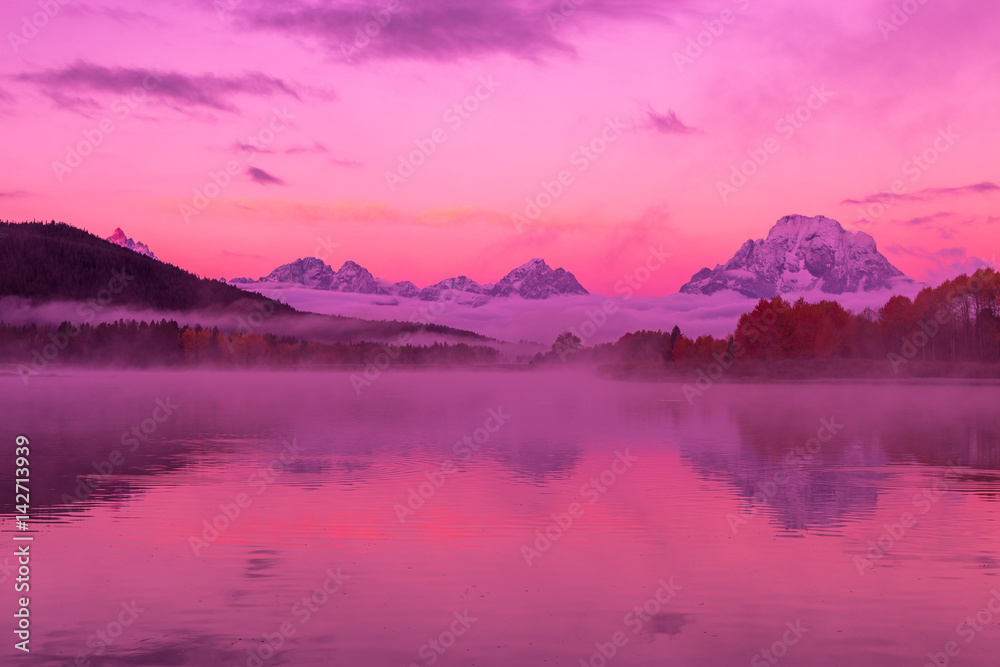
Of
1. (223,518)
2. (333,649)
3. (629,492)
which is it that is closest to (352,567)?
(333,649)

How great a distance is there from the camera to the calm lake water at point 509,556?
17.2 meters

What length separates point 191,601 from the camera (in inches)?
777

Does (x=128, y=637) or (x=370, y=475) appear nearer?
(x=128, y=637)

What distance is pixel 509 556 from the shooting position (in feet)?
80.3

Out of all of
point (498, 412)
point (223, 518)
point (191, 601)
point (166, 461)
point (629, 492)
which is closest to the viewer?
point (191, 601)

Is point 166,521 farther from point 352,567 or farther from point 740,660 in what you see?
point 740,660

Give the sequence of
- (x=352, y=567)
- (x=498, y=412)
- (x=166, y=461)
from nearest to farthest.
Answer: (x=352, y=567) < (x=166, y=461) < (x=498, y=412)

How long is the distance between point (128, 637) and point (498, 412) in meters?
80.1

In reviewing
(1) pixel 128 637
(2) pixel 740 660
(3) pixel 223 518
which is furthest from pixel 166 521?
(2) pixel 740 660

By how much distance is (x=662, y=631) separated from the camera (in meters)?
18.0

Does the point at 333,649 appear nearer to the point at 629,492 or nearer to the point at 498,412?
the point at 629,492

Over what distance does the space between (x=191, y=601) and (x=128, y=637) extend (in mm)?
2524

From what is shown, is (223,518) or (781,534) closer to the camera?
(781,534)

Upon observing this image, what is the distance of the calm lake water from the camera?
17.2 m
